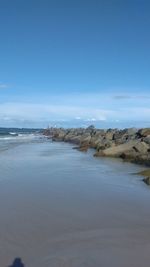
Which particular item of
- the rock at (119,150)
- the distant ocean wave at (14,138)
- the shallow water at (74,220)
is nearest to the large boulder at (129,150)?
the rock at (119,150)

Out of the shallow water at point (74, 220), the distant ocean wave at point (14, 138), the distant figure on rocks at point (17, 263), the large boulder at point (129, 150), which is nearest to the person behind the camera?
the distant figure on rocks at point (17, 263)

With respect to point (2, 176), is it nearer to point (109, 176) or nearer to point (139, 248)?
point (109, 176)

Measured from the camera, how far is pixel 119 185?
15.1 metres

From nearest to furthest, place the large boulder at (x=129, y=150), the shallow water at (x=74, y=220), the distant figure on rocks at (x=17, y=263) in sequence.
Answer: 1. the distant figure on rocks at (x=17, y=263)
2. the shallow water at (x=74, y=220)
3. the large boulder at (x=129, y=150)

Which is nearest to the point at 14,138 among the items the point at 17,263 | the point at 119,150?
the point at 119,150

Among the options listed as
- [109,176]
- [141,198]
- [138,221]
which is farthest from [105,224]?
[109,176]

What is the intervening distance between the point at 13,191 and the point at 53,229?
491 centimetres

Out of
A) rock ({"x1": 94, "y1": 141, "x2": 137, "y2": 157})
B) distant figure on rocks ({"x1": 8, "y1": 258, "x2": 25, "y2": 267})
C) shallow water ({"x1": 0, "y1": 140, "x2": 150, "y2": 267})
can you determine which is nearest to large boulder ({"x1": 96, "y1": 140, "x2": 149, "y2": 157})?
rock ({"x1": 94, "y1": 141, "x2": 137, "y2": 157})

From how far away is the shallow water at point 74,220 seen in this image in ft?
24.0

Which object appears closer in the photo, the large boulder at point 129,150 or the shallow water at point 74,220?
the shallow water at point 74,220

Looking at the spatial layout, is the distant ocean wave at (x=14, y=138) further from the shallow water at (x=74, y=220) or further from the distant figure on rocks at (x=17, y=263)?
the distant figure on rocks at (x=17, y=263)

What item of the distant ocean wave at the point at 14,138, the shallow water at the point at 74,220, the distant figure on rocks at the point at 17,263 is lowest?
the distant figure on rocks at the point at 17,263

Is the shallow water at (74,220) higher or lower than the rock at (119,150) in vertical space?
lower

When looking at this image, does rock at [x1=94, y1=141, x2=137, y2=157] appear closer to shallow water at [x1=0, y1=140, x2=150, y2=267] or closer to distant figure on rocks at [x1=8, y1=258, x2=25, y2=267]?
shallow water at [x1=0, y1=140, x2=150, y2=267]
